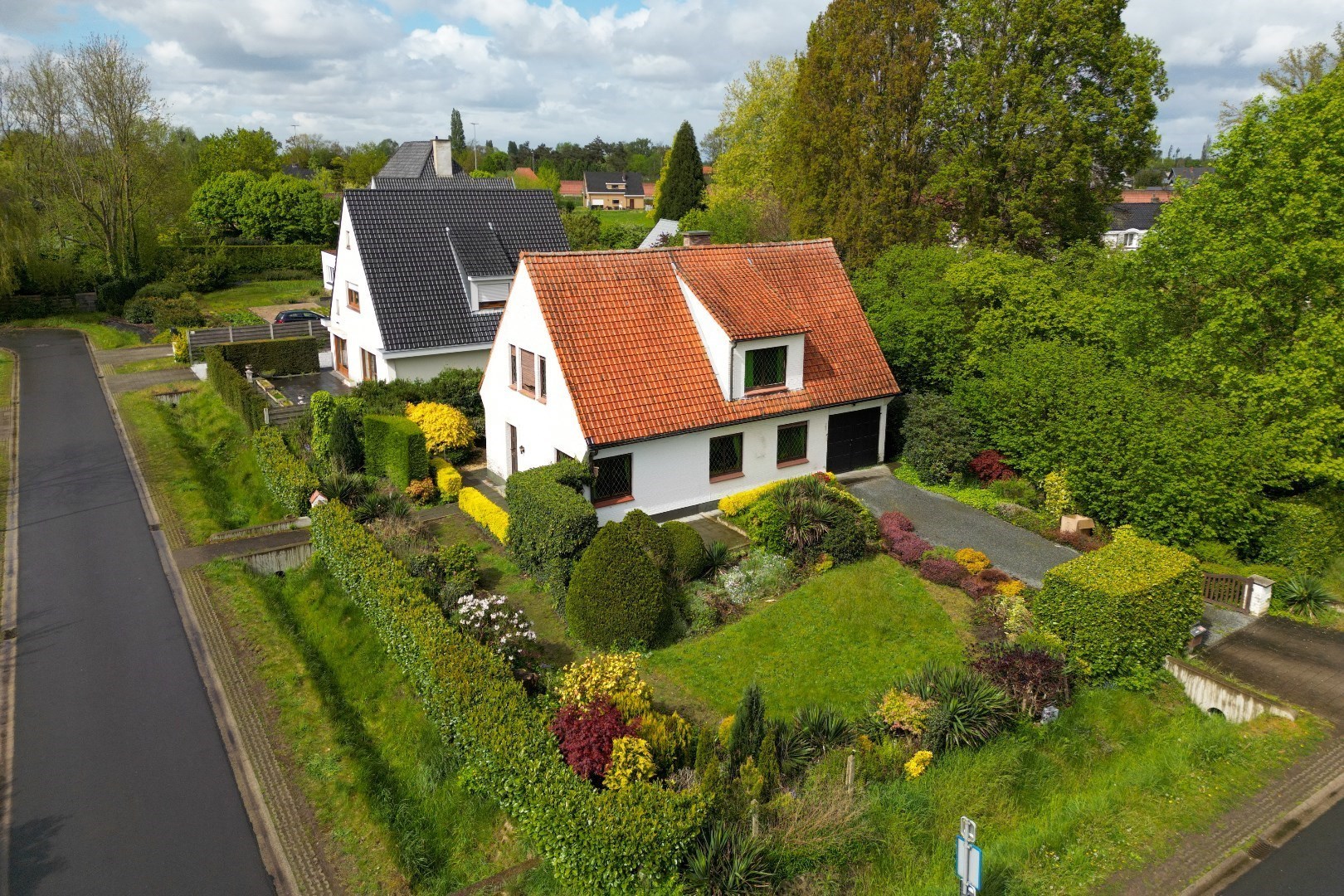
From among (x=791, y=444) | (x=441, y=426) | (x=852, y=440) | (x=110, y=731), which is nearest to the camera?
(x=110, y=731)

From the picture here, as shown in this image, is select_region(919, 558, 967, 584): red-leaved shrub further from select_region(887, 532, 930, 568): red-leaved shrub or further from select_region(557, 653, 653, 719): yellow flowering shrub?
select_region(557, 653, 653, 719): yellow flowering shrub

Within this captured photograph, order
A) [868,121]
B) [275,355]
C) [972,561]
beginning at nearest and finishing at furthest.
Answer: [972,561], [868,121], [275,355]

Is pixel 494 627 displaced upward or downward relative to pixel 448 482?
downward

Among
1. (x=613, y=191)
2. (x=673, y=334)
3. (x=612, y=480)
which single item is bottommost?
(x=612, y=480)

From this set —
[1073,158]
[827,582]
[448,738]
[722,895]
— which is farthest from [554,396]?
[1073,158]

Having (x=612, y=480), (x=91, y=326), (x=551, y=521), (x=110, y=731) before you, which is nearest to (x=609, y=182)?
(x=91, y=326)

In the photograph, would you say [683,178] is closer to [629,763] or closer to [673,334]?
[673,334]

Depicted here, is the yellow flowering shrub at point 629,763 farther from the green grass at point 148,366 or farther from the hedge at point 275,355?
the green grass at point 148,366

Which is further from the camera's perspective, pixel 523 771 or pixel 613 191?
pixel 613 191
